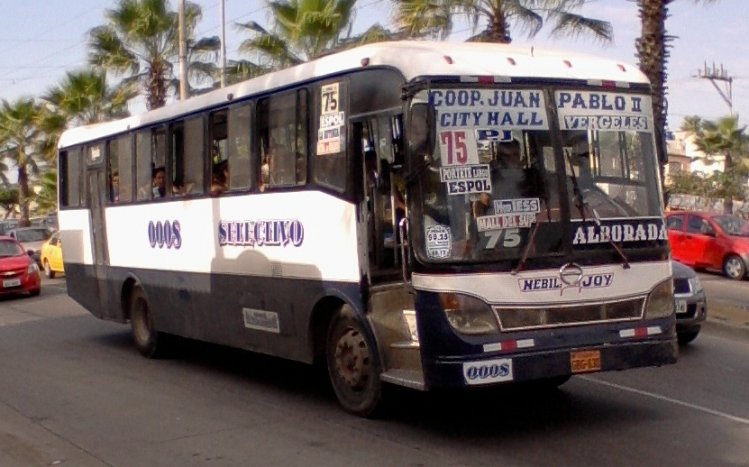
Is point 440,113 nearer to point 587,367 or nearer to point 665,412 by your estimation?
point 587,367

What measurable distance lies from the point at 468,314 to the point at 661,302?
183cm

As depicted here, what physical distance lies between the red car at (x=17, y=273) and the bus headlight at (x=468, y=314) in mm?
18569

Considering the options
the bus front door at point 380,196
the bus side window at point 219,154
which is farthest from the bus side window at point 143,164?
the bus front door at point 380,196

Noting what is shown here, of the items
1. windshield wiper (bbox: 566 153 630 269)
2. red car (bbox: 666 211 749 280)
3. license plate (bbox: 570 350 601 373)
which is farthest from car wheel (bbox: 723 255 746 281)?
license plate (bbox: 570 350 601 373)

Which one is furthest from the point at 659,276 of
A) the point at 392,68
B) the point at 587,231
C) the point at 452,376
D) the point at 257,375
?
the point at 257,375

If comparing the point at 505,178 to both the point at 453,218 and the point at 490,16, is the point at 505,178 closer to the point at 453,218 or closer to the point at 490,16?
the point at 453,218

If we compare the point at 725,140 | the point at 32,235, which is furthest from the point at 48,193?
the point at 725,140

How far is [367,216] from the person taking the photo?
9.45 m

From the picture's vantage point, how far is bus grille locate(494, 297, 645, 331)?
28.0ft

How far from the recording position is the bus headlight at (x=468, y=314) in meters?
8.38

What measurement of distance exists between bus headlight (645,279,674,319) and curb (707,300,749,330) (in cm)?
694

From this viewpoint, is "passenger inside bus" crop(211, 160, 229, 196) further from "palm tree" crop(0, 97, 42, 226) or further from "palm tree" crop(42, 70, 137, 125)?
"palm tree" crop(0, 97, 42, 226)

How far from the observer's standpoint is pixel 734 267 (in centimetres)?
2553

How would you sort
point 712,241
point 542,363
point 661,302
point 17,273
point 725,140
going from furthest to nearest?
point 725,140, point 712,241, point 17,273, point 661,302, point 542,363
